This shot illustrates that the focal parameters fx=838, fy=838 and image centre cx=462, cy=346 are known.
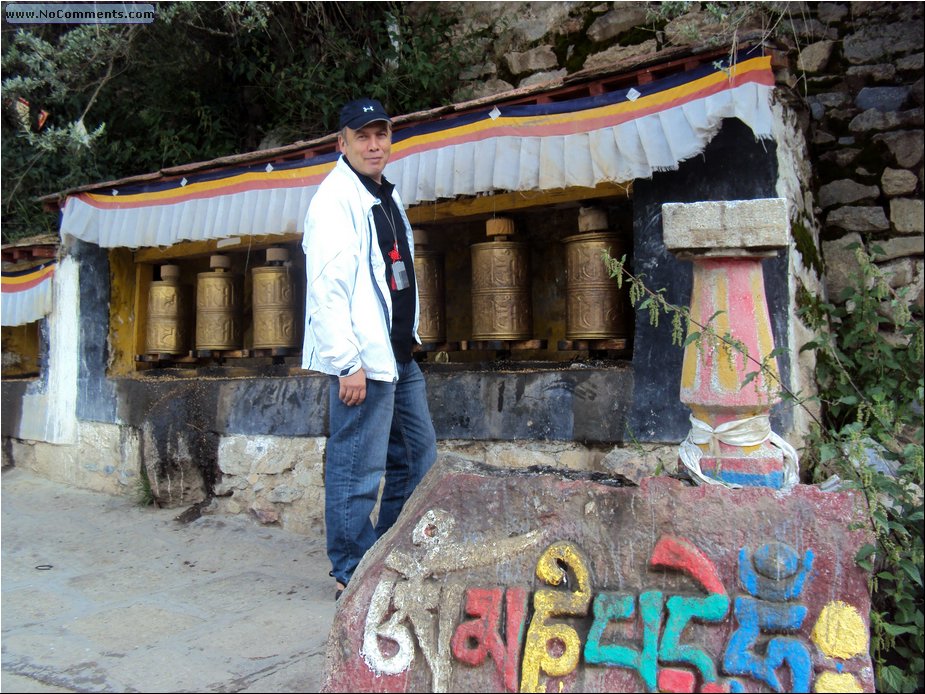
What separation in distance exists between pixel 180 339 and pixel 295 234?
4.47 ft

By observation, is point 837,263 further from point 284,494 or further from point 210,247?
point 210,247

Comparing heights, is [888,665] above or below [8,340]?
below

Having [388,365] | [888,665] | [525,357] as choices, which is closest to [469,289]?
[525,357]

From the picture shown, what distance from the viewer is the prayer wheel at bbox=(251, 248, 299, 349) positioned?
186 inches

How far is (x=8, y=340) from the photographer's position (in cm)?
691

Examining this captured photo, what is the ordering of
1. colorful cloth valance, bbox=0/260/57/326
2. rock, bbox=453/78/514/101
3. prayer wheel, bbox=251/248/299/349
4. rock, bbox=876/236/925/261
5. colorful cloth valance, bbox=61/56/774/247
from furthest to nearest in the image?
colorful cloth valance, bbox=0/260/57/326, rock, bbox=453/78/514/101, prayer wheel, bbox=251/248/299/349, rock, bbox=876/236/925/261, colorful cloth valance, bbox=61/56/774/247

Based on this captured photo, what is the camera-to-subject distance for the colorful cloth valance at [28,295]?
571 cm

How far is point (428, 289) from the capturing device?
4.21 m

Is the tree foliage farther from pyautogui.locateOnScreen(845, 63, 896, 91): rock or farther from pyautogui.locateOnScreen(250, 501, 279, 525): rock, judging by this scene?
pyautogui.locateOnScreen(250, 501, 279, 525): rock

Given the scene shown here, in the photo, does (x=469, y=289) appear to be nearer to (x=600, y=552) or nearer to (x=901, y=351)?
(x=901, y=351)

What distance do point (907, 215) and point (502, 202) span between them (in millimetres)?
1796

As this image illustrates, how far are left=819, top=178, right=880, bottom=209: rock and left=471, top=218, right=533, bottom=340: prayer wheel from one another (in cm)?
139

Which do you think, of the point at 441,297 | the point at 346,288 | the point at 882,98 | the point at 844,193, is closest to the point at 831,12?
the point at 882,98

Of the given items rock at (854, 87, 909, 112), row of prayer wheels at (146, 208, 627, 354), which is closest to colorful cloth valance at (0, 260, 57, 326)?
row of prayer wheels at (146, 208, 627, 354)
